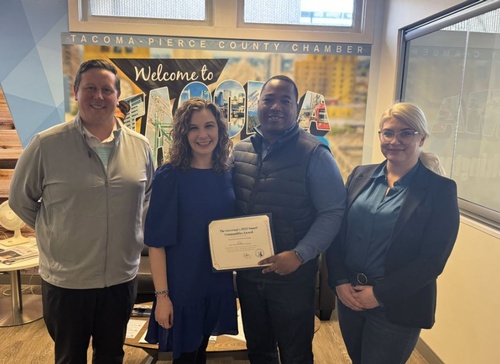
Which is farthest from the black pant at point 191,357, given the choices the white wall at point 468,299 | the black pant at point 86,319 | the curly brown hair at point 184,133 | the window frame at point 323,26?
the window frame at point 323,26

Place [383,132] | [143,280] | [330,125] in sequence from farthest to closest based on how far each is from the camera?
[330,125] < [143,280] < [383,132]

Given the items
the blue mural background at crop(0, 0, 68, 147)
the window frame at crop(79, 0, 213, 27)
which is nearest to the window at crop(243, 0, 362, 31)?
the window frame at crop(79, 0, 213, 27)

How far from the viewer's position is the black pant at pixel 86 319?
5.50ft

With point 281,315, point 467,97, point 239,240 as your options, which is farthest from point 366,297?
point 467,97

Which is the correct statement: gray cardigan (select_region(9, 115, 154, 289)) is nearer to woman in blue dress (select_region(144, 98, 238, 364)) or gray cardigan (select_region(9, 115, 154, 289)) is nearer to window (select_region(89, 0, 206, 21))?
woman in blue dress (select_region(144, 98, 238, 364))

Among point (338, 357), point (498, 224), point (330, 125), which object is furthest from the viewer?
point (330, 125)

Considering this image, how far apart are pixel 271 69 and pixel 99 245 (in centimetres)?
258

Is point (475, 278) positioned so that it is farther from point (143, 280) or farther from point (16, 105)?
point (16, 105)

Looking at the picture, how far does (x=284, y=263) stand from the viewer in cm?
155

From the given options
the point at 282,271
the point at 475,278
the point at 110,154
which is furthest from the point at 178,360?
the point at 475,278

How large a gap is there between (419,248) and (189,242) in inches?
33.3

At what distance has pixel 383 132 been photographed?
1543 millimetres

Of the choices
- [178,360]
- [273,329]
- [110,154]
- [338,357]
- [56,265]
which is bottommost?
[338,357]

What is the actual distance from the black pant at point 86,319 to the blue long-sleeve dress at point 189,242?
22 centimetres
